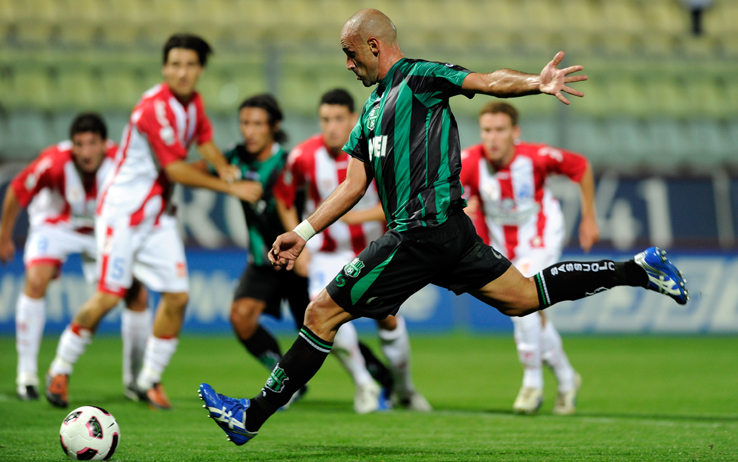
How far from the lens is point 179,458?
4379 millimetres

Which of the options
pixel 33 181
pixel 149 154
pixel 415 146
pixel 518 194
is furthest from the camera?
pixel 33 181

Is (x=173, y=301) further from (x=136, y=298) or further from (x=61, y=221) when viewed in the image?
(x=61, y=221)

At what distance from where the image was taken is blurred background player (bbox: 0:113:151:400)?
7.09 m

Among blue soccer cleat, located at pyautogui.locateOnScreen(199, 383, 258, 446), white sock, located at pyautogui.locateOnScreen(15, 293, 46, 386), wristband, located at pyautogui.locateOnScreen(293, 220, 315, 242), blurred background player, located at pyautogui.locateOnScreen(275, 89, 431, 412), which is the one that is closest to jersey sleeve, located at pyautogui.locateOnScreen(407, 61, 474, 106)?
wristband, located at pyautogui.locateOnScreen(293, 220, 315, 242)

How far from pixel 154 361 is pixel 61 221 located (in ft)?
5.87

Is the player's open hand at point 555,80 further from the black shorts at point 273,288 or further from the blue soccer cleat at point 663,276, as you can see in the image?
the black shorts at point 273,288

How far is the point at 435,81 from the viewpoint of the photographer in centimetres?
432

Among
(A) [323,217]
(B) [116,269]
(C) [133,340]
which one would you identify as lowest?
(C) [133,340]

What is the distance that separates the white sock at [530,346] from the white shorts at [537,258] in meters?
0.42

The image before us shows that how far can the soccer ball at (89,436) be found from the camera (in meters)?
4.29

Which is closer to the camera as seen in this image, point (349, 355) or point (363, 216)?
point (349, 355)

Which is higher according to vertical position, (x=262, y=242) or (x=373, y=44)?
(x=373, y=44)

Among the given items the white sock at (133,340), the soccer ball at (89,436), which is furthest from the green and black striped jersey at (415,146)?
the white sock at (133,340)

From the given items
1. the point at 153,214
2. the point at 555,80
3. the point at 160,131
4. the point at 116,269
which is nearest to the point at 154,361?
the point at 116,269
